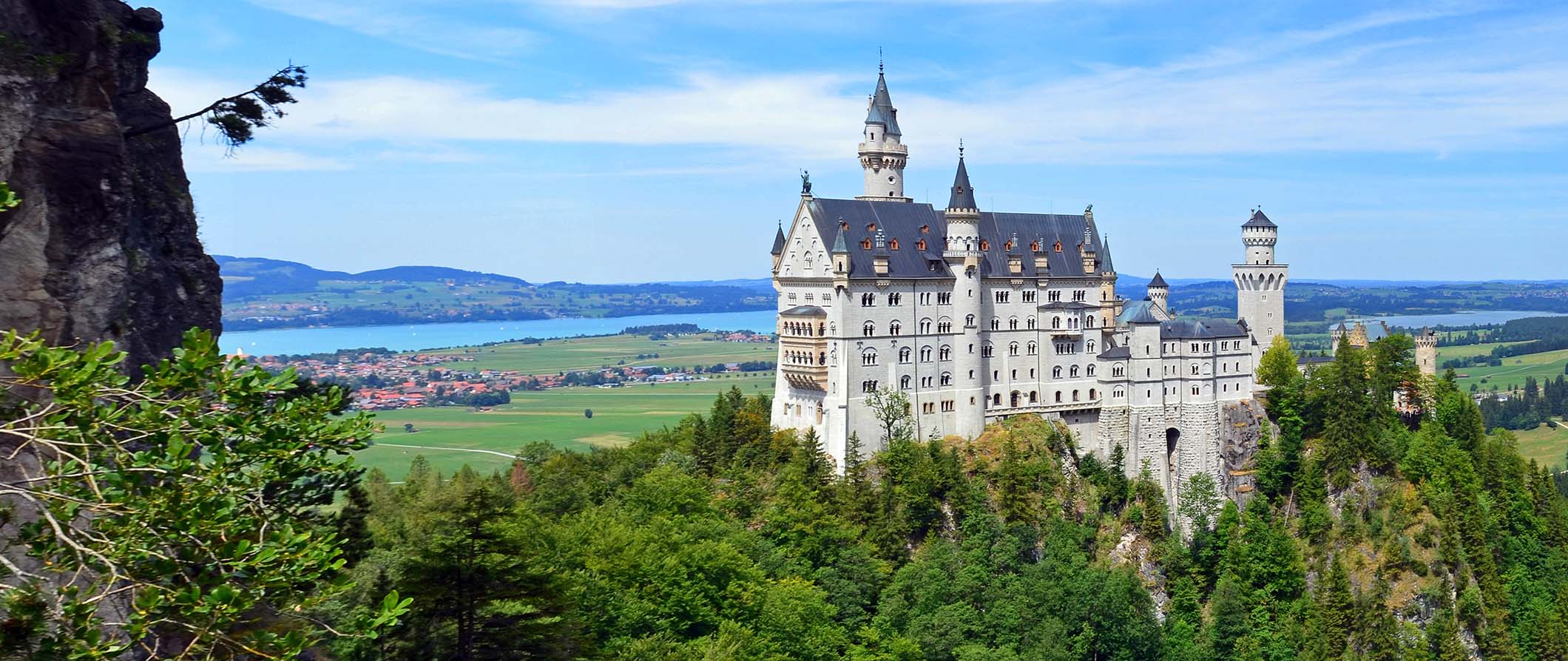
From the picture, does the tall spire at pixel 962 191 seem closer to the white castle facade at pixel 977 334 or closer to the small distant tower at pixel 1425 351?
the white castle facade at pixel 977 334

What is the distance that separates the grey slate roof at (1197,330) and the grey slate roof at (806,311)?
26130 mm

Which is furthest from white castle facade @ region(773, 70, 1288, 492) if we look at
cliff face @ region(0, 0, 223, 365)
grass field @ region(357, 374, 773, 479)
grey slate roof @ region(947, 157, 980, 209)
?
grass field @ region(357, 374, 773, 479)

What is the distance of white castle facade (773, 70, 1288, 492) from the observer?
80.4 meters

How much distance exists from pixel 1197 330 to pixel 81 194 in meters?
79.0

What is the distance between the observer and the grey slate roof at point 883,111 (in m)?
89.2

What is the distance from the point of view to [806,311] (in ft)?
265

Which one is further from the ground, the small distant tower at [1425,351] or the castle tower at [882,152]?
the castle tower at [882,152]

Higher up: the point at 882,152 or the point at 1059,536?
the point at 882,152

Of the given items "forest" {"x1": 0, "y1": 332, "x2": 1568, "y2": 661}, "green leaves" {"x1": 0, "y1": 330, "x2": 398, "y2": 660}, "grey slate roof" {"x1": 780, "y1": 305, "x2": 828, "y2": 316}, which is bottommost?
"forest" {"x1": 0, "y1": 332, "x2": 1568, "y2": 661}

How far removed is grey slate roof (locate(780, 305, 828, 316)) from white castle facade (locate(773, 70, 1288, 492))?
142 mm

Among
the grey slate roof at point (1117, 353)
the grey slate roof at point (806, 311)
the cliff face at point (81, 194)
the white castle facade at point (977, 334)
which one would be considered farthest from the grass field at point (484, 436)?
the cliff face at point (81, 194)

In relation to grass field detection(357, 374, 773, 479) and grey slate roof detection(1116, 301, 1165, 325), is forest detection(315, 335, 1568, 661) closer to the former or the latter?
grey slate roof detection(1116, 301, 1165, 325)

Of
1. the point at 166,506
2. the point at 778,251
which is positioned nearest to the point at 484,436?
the point at 778,251

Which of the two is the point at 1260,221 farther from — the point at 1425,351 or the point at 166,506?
the point at 166,506
